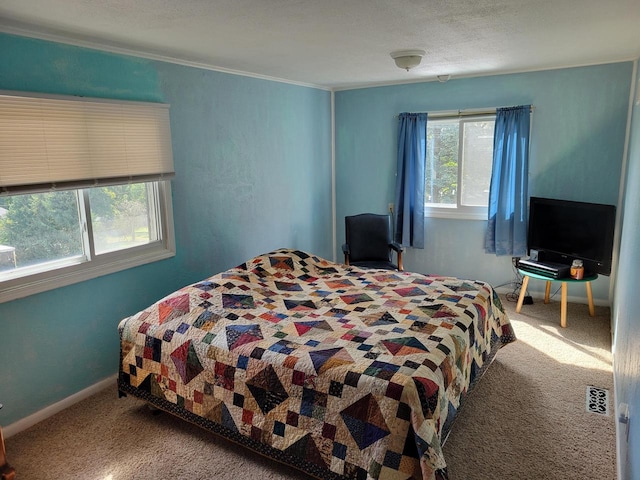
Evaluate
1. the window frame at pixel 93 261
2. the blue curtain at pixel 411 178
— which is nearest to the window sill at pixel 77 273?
the window frame at pixel 93 261

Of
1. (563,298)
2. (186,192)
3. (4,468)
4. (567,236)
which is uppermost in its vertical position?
(186,192)

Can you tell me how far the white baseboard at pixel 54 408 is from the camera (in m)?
2.61

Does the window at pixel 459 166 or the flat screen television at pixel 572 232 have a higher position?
the window at pixel 459 166

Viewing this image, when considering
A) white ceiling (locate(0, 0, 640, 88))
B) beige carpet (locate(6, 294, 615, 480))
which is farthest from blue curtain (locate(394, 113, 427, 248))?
beige carpet (locate(6, 294, 615, 480))

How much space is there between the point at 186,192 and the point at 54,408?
170cm

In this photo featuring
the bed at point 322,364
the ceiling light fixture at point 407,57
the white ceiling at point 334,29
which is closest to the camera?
the bed at point 322,364

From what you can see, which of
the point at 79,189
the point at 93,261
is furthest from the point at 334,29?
the point at 93,261

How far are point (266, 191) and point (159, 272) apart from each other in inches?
55.7

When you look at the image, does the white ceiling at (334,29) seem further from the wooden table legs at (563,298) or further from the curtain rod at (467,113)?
the wooden table legs at (563,298)

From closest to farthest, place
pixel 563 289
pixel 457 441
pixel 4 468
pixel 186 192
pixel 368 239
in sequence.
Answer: pixel 4 468
pixel 457 441
pixel 186 192
pixel 563 289
pixel 368 239

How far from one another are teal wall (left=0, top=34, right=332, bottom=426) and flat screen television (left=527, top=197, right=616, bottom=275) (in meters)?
2.33

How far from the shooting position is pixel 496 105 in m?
4.50

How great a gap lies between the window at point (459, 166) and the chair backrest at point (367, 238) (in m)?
0.63

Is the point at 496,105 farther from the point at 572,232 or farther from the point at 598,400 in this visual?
the point at 598,400
